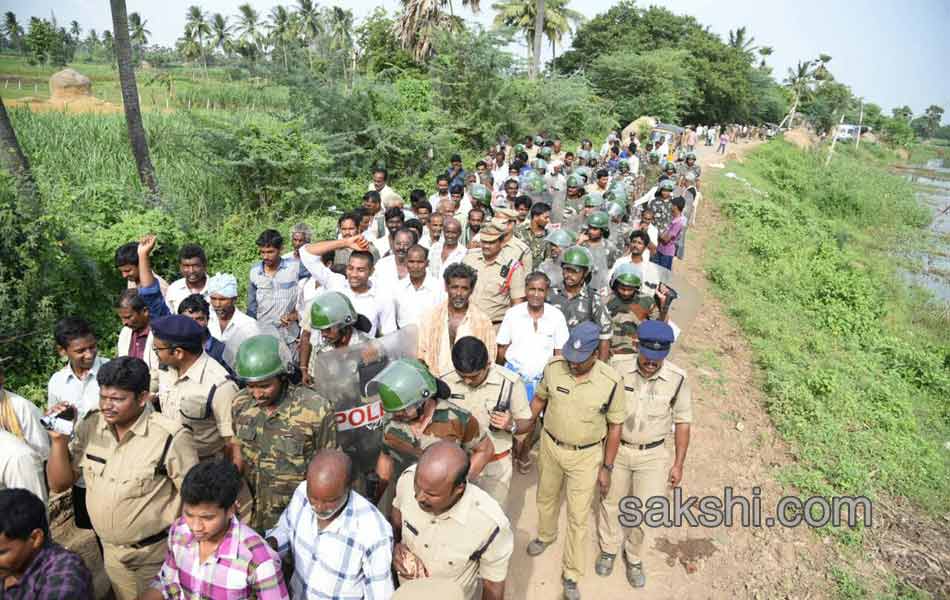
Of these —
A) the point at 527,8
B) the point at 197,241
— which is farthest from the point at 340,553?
the point at 527,8

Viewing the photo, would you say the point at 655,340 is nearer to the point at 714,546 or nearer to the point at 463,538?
the point at 463,538

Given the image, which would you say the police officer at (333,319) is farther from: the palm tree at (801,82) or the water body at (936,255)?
the palm tree at (801,82)

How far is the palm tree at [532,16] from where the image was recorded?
27375mm

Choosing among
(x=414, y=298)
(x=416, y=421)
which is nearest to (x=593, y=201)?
(x=414, y=298)

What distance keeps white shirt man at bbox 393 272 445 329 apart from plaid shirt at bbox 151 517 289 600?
8.14 feet

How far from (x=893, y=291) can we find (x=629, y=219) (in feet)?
34.3

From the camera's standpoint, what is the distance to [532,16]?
90.4 ft

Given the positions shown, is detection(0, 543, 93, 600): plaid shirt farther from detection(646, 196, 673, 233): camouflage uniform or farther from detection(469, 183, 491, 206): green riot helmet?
detection(646, 196, 673, 233): camouflage uniform

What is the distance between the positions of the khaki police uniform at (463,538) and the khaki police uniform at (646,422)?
1368 mm

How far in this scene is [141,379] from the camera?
8.30 feet

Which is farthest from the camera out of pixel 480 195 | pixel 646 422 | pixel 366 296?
pixel 480 195

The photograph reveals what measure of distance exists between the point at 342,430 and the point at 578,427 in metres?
1.41

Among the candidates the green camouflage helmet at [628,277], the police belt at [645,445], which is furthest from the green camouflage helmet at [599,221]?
the police belt at [645,445]

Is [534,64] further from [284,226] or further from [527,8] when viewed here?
[284,226]
